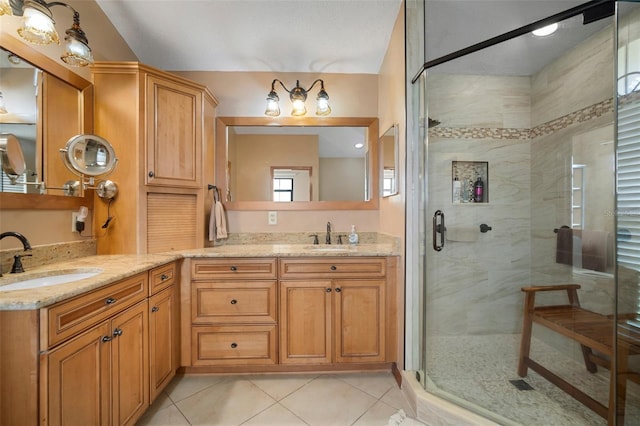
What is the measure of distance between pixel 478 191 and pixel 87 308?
2604mm

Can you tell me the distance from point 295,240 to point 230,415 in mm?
1310

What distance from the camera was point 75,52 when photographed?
49.9 inches

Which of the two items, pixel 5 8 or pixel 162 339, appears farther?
pixel 162 339

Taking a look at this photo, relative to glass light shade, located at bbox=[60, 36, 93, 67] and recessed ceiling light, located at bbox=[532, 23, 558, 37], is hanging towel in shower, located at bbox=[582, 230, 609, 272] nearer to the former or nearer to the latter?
recessed ceiling light, located at bbox=[532, 23, 558, 37]

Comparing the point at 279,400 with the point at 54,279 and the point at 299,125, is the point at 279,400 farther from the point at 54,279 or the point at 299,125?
the point at 299,125

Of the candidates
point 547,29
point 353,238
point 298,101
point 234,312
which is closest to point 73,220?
point 234,312

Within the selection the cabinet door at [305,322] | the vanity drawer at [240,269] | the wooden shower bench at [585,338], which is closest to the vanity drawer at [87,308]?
the vanity drawer at [240,269]

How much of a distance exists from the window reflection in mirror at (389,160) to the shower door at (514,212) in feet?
0.82

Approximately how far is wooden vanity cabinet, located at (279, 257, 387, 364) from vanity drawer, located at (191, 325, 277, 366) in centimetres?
11

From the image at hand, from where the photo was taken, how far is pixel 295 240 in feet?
7.56

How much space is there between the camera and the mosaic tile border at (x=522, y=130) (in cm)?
165

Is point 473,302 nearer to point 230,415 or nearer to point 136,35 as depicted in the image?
point 230,415

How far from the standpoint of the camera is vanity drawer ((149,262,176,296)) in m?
1.42

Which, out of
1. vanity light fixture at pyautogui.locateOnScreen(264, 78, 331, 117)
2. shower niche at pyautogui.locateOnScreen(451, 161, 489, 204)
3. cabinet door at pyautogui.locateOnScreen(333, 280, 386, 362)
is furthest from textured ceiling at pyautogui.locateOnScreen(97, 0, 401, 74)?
cabinet door at pyautogui.locateOnScreen(333, 280, 386, 362)
